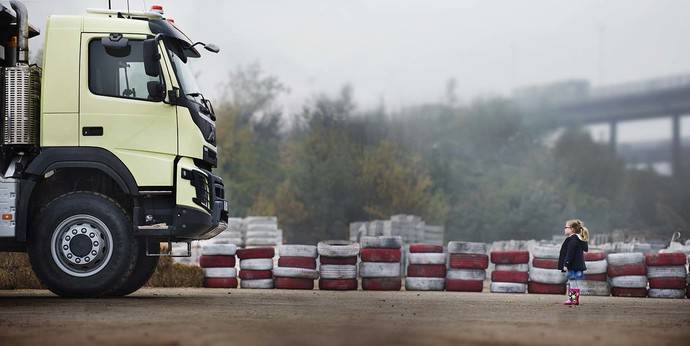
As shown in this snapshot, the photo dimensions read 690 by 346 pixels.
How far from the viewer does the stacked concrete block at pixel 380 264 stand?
21.5 meters

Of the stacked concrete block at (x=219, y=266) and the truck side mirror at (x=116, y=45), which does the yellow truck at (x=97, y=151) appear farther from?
the stacked concrete block at (x=219, y=266)

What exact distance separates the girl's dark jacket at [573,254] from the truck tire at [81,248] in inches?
281

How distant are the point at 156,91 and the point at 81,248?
8.34 feet

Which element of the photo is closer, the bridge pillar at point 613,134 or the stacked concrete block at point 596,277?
the stacked concrete block at point 596,277

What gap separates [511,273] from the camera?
21234 mm

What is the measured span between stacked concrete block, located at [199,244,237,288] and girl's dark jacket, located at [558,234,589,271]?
755cm

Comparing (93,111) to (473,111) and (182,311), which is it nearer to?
(182,311)

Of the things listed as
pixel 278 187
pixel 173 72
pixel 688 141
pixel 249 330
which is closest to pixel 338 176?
pixel 278 187

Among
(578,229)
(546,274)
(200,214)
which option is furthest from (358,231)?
(200,214)

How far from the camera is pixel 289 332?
9320 millimetres

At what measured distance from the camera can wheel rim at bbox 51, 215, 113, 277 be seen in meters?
14.7

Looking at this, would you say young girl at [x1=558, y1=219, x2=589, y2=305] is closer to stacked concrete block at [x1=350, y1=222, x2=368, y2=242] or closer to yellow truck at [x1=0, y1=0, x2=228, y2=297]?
yellow truck at [x1=0, y1=0, x2=228, y2=297]

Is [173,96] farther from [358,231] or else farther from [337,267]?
[358,231]

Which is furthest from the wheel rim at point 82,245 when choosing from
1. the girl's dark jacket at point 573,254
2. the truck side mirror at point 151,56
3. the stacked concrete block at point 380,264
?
the stacked concrete block at point 380,264
